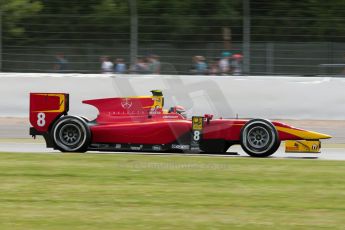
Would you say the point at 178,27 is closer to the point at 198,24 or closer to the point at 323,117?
the point at 198,24

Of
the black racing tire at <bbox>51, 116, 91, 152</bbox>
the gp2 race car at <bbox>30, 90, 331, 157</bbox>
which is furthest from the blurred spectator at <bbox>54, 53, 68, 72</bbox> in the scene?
the black racing tire at <bbox>51, 116, 91, 152</bbox>

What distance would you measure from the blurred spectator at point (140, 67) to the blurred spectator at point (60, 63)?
1.67 metres

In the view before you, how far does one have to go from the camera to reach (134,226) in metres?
5.70

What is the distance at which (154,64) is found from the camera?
17.0 meters

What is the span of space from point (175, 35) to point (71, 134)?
21.4 feet

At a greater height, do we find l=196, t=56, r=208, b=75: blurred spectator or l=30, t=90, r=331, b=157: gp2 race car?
l=196, t=56, r=208, b=75: blurred spectator

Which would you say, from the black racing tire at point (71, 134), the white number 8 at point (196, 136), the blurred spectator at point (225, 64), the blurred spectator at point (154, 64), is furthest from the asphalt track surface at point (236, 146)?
the blurred spectator at point (154, 64)

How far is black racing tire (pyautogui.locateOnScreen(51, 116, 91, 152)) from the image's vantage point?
10852 millimetres

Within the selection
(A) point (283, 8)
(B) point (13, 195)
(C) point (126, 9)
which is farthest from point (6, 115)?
(B) point (13, 195)

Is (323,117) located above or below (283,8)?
below

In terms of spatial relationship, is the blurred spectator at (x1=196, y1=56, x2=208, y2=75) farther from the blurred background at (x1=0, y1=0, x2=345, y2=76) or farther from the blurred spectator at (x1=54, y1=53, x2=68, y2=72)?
the blurred spectator at (x1=54, y1=53, x2=68, y2=72)

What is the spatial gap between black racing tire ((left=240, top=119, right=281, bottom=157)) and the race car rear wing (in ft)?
9.51

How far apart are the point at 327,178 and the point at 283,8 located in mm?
8716

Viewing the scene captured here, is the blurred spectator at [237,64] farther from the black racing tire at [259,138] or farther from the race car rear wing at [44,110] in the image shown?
the race car rear wing at [44,110]
